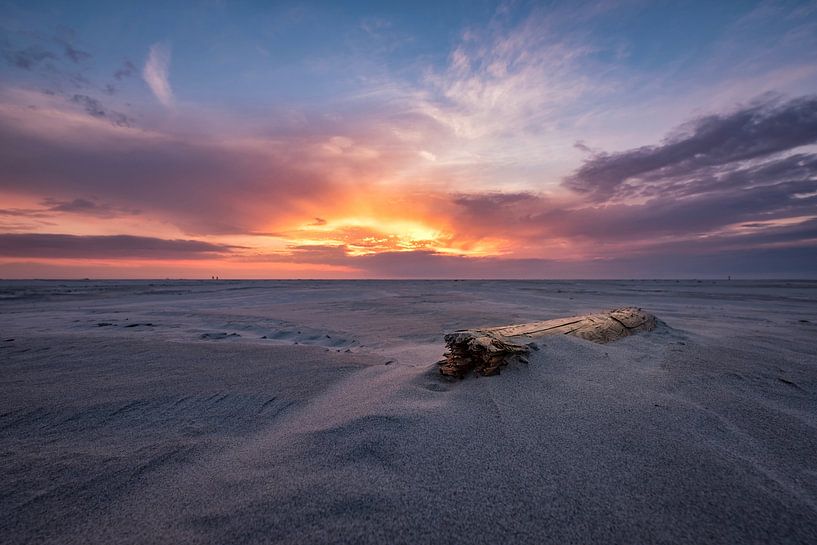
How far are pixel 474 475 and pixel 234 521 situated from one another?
4.17 ft

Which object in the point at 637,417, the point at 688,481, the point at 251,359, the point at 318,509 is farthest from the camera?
the point at 251,359

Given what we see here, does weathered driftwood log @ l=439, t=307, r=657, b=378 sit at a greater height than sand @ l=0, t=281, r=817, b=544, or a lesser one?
greater

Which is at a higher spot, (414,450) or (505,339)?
(505,339)

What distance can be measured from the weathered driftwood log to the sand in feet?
0.63

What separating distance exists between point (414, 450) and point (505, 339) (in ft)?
7.07

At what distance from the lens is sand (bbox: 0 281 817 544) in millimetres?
1666

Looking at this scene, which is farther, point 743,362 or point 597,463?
point 743,362

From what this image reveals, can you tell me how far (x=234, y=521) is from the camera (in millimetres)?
1699

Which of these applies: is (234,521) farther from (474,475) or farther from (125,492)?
(474,475)

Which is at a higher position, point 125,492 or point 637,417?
point 637,417

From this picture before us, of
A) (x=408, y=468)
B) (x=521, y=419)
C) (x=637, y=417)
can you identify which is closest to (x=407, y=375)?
(x=521, y=419)

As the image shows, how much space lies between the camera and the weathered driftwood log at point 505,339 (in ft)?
12.2

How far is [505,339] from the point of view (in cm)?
413

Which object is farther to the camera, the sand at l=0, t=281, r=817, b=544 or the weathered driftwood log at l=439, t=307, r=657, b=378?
the weathered driftwood log at l=439, t=307, r=657, b=378
